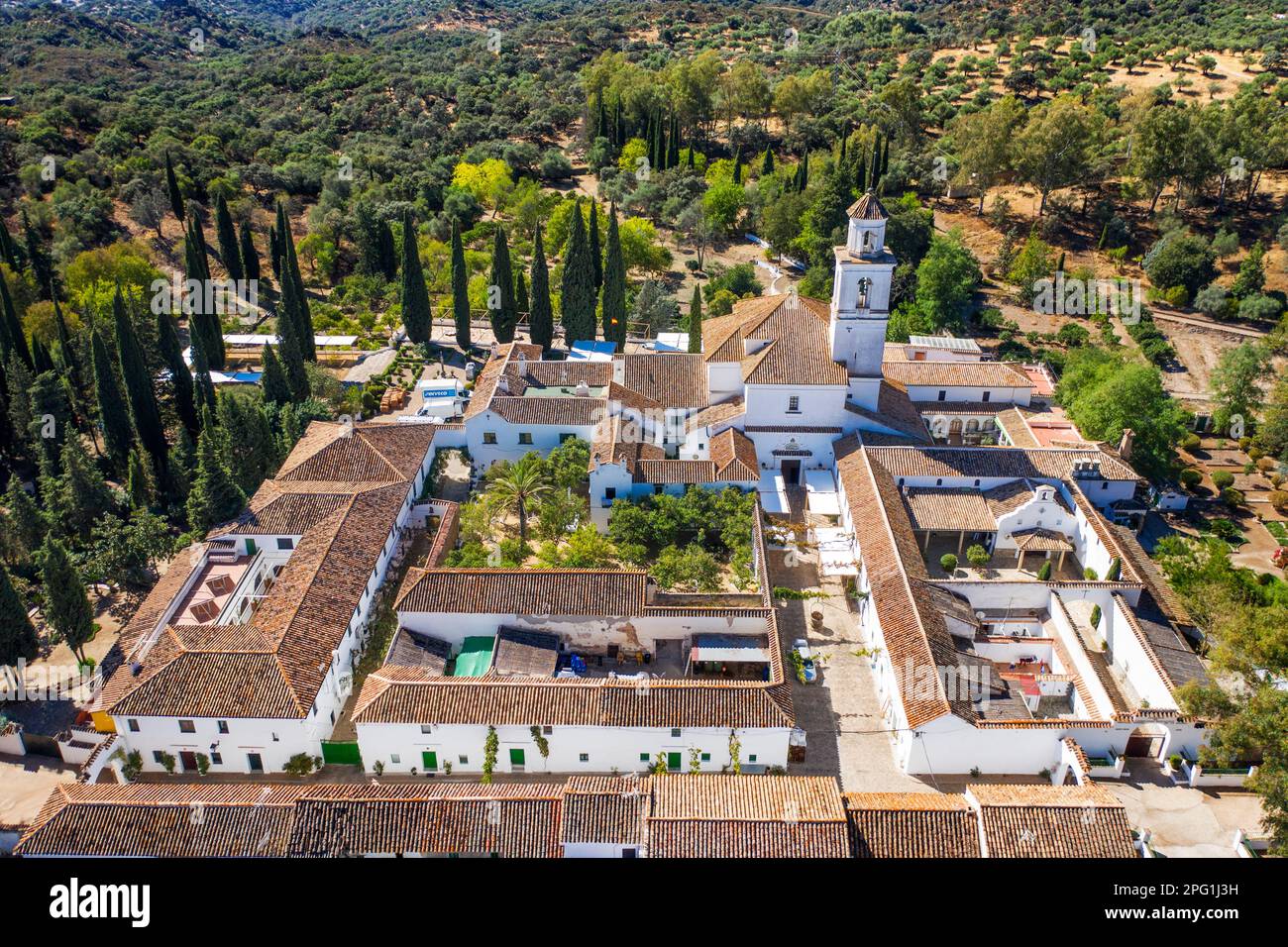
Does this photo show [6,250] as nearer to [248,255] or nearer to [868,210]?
[248,255]

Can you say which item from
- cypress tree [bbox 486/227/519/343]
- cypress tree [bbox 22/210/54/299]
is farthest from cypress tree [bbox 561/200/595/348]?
cypress tree [bbox 22/210/54/299]

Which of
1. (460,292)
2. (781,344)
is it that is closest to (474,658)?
(781,344)

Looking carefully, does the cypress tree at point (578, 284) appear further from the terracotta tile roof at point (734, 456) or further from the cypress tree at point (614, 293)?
the terracotta tile roof at point (734, 456)

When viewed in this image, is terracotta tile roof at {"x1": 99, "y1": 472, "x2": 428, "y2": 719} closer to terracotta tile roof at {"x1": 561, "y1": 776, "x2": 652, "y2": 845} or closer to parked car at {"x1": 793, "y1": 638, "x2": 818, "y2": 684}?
terracotta tile roof at {"x1": 561, "y1": 776, "x2": 652, "y2": 845}
